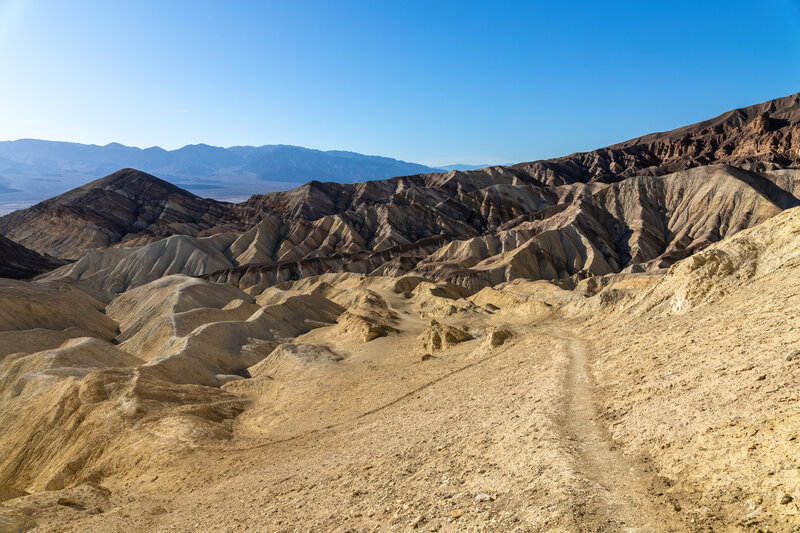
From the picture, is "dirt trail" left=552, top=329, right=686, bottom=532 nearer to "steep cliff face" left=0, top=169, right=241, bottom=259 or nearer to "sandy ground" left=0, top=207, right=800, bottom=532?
"sandy ground" left=0, top=207, right=800, bottom=532

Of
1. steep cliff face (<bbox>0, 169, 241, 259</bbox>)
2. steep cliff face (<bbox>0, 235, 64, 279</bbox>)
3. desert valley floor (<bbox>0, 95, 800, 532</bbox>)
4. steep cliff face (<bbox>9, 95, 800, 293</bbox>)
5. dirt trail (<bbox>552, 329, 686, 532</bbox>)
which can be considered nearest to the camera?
dirt trail (<bbox>552, 329, 686, 532</bbox>)

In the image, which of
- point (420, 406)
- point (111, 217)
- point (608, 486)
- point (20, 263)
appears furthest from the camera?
point (111, 217)

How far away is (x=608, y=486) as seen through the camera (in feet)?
34.1

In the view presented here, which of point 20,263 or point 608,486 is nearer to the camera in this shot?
point 608,486

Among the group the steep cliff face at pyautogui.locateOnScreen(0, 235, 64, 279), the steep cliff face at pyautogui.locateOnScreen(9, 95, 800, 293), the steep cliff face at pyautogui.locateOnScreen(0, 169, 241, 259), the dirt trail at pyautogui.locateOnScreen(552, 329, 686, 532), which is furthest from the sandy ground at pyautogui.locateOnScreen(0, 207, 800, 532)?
the steep cliff face at pyautogui.locateOnScreen(0, 169, 241, 259)

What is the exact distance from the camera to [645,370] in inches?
681

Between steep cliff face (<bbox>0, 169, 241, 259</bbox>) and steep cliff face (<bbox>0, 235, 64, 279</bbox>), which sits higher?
steep cliff face (<bbox>0, 169, 241, 259</bbox>)

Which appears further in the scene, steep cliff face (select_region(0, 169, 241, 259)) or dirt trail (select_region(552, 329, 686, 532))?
steep cliff face (select_region(0, 169, 241, 259))

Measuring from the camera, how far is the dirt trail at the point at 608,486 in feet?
28.6

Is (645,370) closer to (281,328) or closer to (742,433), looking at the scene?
(742,433)

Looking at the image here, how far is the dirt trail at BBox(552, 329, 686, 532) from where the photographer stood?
343 inches

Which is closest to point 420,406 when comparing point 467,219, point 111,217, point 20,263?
point 20,263

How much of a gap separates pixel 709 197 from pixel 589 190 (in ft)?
109

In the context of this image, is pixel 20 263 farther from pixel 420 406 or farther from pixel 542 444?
pixel 542 444
